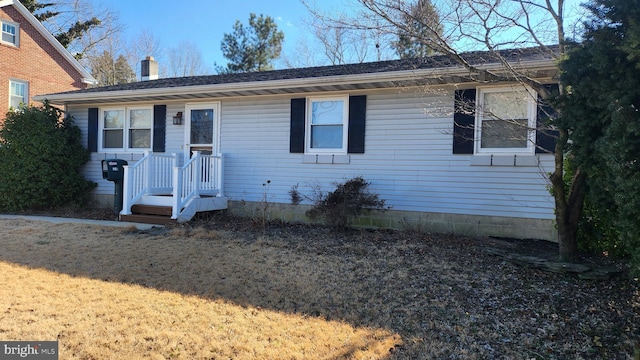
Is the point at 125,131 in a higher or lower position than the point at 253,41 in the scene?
lower

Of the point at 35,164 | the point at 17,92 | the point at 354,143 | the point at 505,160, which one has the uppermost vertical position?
the point at 17,92

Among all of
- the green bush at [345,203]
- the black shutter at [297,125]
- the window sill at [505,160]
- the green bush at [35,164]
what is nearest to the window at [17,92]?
the green bush at [35,164]

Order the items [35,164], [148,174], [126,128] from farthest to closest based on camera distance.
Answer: [126,128] → [35,164] → [148,174]

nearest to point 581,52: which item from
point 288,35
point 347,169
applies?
point 347,169

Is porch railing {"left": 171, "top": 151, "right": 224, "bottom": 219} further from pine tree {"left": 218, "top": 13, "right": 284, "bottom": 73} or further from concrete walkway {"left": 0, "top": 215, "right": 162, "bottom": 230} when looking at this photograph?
pine tree {"left": 218, "top": 13, "right": 284, "bottom": 73}

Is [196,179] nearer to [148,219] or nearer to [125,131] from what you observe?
[148,219]

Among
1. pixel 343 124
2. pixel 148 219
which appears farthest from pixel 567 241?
pixel 148 219

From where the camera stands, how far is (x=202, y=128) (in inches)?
371

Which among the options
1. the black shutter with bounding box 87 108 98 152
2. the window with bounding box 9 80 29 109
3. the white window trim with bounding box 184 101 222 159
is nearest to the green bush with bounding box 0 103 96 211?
the black shutter with bounding box 87 108 98 152

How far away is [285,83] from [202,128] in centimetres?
258

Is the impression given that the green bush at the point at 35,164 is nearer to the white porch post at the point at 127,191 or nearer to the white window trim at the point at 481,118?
the white porch post at the point at 127,191

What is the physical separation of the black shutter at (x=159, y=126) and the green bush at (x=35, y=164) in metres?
2.17

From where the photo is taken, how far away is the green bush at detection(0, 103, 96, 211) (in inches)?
371

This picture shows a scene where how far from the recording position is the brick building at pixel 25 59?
1570 centimetres
